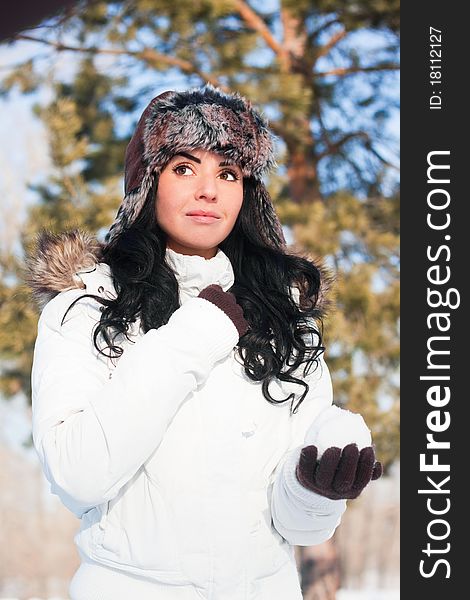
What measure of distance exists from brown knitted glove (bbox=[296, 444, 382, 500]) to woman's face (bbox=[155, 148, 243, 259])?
1.54ft

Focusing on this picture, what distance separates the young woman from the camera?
1.34 m

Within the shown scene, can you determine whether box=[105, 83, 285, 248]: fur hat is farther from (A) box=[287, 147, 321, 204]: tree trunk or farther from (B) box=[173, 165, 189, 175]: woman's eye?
(A) box=[287, 147, 321, 204]: tree trunk

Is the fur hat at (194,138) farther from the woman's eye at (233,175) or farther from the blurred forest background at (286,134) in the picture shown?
the blurred forest background at (286,134)

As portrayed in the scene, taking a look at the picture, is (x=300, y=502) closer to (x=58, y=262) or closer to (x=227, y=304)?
(x=227, y=304)

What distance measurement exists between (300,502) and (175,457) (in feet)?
0.70

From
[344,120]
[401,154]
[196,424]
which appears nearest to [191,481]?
[196,424]

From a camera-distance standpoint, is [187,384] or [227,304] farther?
[227,304]

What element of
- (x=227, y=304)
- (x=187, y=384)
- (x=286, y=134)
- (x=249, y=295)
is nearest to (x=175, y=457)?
(x=187, y=384)

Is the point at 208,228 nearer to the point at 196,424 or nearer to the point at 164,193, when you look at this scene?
the point at 164,193

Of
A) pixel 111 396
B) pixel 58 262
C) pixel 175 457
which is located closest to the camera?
pixel 111 396

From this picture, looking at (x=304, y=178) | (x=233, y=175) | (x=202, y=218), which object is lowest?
(x=202, y=218)

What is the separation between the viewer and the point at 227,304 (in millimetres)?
1477

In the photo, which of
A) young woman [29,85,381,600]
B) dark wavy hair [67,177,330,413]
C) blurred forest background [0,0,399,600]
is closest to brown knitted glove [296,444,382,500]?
young woman [29,85,381,600]

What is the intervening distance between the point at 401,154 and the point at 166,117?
11.5ft
